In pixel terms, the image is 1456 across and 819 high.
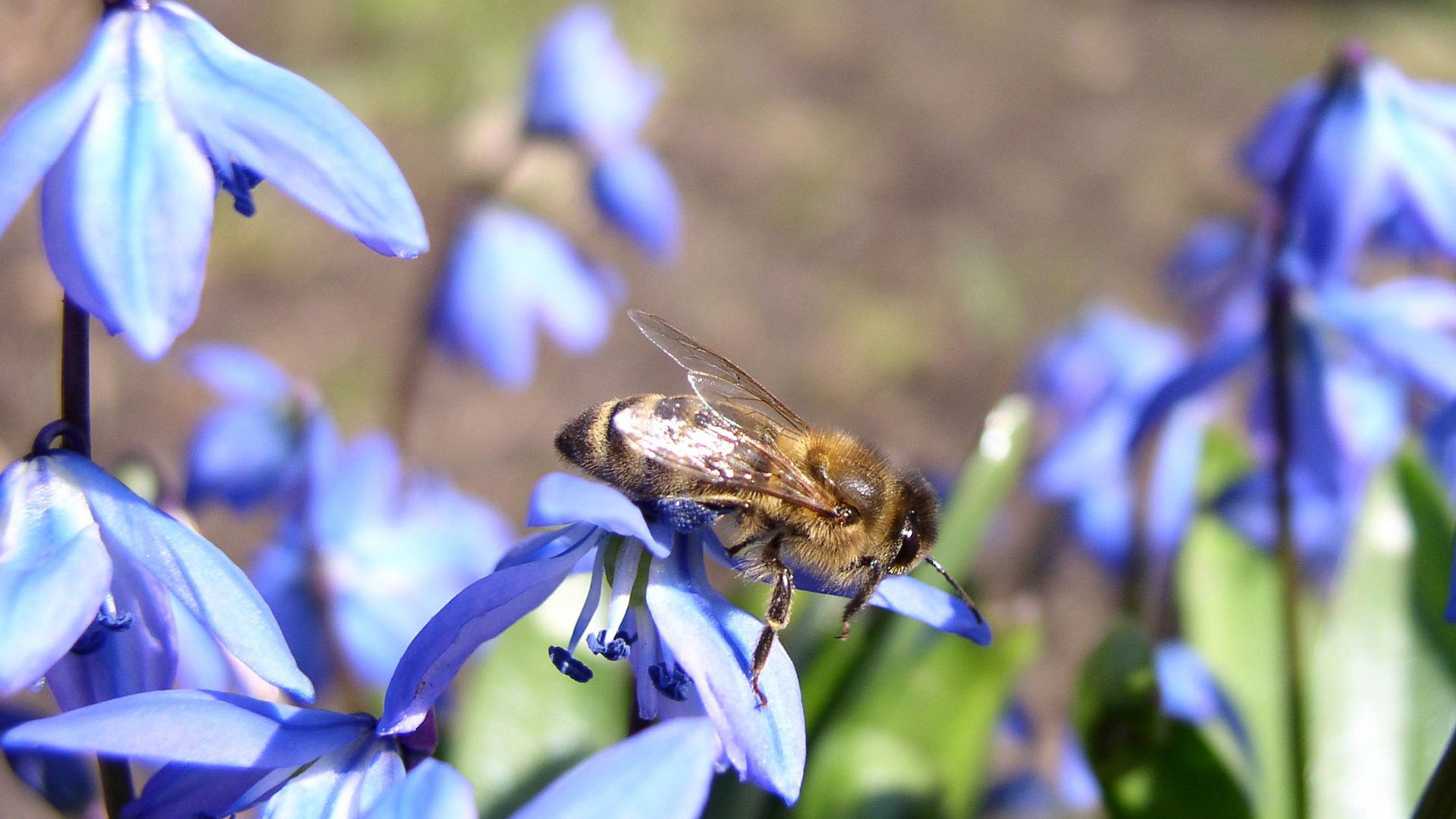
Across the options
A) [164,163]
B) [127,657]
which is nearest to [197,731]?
[127,657]

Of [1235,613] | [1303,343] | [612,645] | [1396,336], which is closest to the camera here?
[612,645]

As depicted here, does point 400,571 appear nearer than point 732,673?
No

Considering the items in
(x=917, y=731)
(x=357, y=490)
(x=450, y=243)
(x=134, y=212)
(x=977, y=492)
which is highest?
(x=134, y=212)

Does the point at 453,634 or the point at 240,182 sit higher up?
the point at 240,182

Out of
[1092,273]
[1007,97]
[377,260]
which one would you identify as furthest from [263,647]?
[1007,97]

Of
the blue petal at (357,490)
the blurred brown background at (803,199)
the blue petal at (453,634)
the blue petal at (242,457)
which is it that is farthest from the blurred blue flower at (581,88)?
the blue petal at (453,634)

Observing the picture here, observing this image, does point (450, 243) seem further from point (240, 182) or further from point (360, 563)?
point (240, 182)
